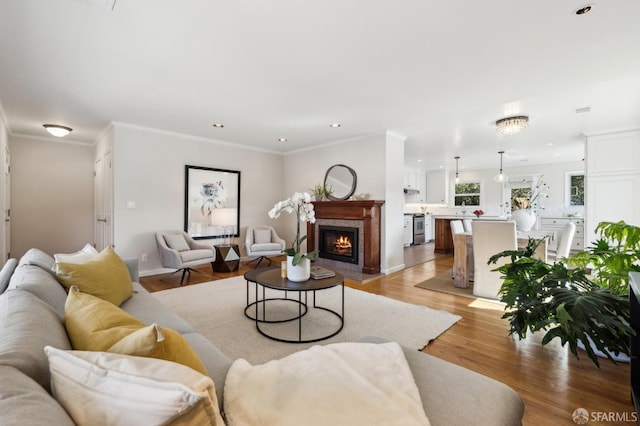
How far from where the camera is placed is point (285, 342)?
2357 mm

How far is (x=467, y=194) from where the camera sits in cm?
904

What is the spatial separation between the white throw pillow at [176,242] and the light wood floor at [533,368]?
3.68 m

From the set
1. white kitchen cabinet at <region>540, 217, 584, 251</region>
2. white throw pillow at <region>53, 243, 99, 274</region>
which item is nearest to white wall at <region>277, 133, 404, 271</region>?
white throw pillow at <region>53, 243, 99, 274</region>

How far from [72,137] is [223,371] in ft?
20.5

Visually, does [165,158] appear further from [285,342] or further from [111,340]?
[111,340]

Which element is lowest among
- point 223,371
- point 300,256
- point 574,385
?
point 574,385

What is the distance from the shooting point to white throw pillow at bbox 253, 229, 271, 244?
566 cm

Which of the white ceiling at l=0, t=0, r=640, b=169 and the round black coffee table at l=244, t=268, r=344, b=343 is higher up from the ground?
the white ceiling at l=0, t=0, r=640, b=169

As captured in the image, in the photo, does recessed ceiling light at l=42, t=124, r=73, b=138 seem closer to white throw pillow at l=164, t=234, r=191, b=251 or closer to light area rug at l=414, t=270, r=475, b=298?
white throw pillow at l=164, t=234, r=191, b=251

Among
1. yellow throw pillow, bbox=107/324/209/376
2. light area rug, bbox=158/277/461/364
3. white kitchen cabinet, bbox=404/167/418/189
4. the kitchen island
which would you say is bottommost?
light area rug, bbox=158/277/461/364

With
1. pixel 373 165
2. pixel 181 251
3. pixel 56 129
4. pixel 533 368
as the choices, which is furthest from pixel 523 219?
pixel 56 129

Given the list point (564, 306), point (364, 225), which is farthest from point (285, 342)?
point (364, 225)

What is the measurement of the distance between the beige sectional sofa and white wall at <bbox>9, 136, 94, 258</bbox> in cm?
521

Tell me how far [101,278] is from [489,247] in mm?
3815
